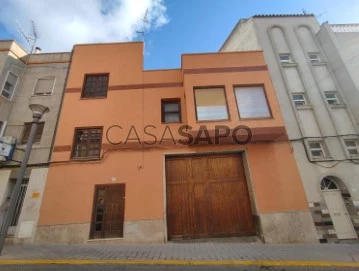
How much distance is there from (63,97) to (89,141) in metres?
3.14

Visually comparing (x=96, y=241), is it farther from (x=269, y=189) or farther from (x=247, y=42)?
(x=247, y=42)

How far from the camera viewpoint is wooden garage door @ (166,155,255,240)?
854cm

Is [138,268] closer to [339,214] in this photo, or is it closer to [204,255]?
[204,255]

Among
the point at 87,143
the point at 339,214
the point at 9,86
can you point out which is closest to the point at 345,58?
the point at 339,214

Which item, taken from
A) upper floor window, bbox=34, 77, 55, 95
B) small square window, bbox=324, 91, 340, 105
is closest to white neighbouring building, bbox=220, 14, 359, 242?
small square window, bbox=324, 91, 340, 105

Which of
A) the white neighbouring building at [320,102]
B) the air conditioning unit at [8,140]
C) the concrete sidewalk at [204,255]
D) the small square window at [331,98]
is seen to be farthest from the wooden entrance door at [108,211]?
the small square window at [331,98]

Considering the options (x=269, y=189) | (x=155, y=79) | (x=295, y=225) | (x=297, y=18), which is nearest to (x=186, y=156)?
(x=269, y=189)

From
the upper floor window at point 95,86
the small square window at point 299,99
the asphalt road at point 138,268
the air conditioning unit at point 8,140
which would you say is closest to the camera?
the asphalt road at point 138,268

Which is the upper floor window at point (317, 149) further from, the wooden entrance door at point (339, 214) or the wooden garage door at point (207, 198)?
the wooden garage door at point (207, 198)

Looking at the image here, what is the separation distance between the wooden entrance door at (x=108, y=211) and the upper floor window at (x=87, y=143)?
1.83 meters

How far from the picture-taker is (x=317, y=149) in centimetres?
968

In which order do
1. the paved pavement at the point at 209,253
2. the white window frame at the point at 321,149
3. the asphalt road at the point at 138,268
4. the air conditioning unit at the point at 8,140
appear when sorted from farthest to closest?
the white window frame at the point at 321,149
the air conditioning unit at the point at 8,140
the paved pavement at the point at 209,253
the asphalt road at the point at 138,268

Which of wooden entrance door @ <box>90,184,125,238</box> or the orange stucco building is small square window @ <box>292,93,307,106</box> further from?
wooden entrance door @ <box>90,184,125,238</box>

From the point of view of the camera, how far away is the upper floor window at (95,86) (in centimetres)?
1088
